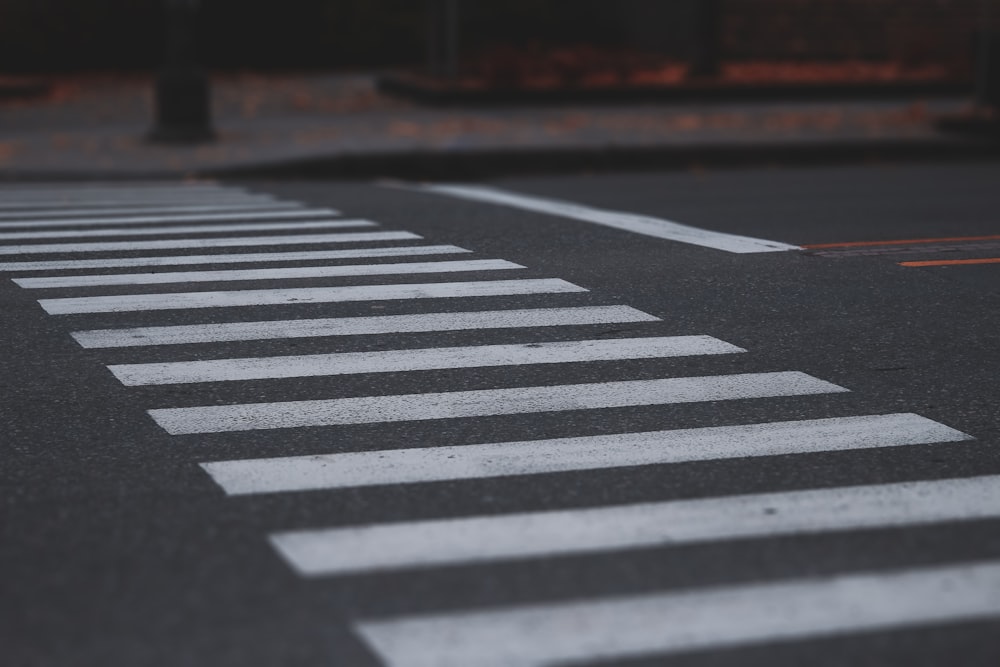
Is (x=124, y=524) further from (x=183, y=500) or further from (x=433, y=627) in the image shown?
(x=433, y=627)

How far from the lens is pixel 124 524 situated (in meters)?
4.47

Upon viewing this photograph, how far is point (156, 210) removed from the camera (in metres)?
11.6

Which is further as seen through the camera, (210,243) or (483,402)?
(210,243)

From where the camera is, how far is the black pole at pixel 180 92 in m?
16.6

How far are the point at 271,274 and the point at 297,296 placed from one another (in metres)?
0.72

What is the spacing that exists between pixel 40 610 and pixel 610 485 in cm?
192

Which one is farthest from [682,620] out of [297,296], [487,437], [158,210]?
[158,210]

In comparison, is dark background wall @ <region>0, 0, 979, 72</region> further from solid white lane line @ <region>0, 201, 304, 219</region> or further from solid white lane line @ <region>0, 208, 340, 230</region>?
solid white lane line @ <region>0, 208, 340, 230</region>

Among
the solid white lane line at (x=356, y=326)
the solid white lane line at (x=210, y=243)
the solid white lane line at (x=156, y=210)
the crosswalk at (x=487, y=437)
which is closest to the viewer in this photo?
the crosswalk at (x=487, y=437)

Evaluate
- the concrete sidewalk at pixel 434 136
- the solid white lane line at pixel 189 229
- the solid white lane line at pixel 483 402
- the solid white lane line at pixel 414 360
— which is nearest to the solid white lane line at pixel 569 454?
the solid white lane line at pixel 483 402

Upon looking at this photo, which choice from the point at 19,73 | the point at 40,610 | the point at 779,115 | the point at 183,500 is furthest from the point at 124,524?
the point at 19,73

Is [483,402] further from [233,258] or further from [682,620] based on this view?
[233,258]

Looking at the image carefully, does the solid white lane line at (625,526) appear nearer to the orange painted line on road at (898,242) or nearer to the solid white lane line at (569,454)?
the solid white lane line at (569,454)

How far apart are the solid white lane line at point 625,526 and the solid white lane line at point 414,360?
1.91 m
